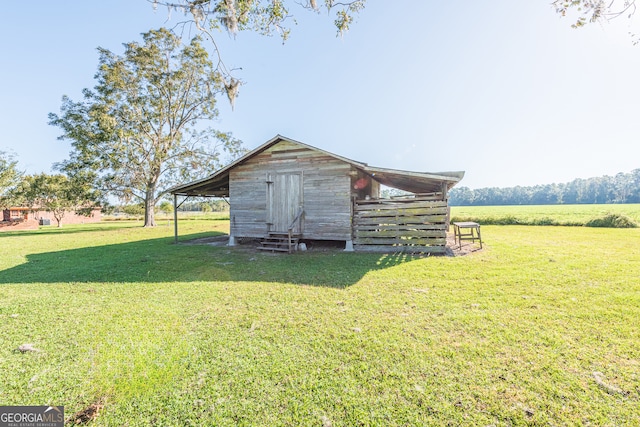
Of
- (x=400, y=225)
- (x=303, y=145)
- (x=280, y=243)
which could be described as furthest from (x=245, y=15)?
(x=400, y=225)

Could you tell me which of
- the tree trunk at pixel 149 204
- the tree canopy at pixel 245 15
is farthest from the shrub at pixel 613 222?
the tree trunk at pixel 149 204

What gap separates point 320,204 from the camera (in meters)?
10.2

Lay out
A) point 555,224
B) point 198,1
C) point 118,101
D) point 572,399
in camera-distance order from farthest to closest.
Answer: point 118,101 < point 555,224 < point 198,1 < point 572,399

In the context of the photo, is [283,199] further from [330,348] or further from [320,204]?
[330,348]

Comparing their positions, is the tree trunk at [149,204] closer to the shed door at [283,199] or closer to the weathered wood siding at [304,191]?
the weathered wood siding at [304,191]

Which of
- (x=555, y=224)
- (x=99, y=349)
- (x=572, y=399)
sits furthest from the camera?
(x=555, y=224)

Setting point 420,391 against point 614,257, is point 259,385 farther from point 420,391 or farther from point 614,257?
→ point 614,257

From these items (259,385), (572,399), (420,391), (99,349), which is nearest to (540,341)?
(572,399)

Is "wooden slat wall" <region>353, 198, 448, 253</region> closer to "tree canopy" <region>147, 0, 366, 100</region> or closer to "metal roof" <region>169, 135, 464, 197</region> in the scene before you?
"metal roof" <region>169, 135, 464, 197</region>

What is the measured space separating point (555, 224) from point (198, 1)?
1004 inches

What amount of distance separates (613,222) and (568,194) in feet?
340

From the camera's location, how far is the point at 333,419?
206 centimetres

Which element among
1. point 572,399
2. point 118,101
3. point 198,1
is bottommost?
point 572,399

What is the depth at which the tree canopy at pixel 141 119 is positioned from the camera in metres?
20.4
